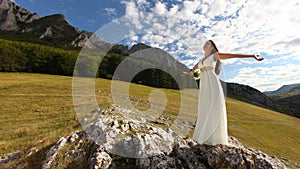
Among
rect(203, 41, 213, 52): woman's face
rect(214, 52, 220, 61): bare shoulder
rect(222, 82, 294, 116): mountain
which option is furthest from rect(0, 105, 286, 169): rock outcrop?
rect(222, 82, 294, 116): mountain

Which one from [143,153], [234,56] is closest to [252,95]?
[234,56]

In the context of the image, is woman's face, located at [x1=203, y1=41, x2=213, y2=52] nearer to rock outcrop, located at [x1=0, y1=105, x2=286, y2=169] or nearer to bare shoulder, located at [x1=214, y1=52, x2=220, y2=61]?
bare shoulder, located at [x1=214, y1=52, x2=220, y2=61]

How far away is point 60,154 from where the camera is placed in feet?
29.5

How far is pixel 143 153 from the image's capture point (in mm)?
7922

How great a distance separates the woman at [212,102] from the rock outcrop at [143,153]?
417 mm

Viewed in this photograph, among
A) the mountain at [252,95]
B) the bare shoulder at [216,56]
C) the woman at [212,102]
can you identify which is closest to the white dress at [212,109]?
the woman at [212,102]

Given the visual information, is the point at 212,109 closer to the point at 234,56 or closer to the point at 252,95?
the point at 234,56

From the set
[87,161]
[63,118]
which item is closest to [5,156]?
[87,161]

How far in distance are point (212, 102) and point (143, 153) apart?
328 centimetres

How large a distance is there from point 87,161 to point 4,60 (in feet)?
221

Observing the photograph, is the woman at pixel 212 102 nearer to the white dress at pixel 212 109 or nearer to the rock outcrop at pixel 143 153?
the white dress at pixel 212 109

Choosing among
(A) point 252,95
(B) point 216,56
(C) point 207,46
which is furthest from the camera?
(A) point 252,95

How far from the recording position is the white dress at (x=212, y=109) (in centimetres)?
745

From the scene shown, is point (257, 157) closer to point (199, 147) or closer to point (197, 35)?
point (199, 147)
